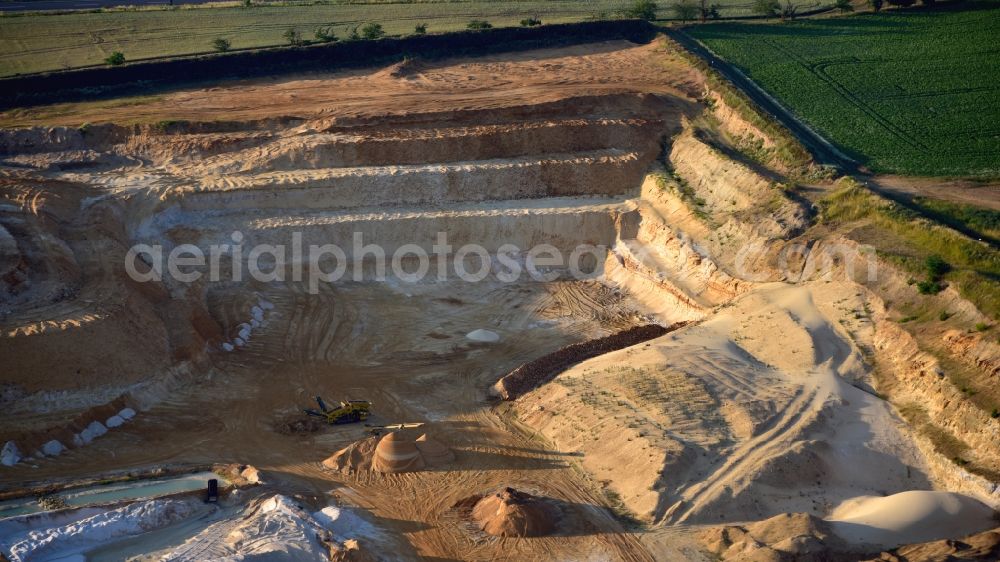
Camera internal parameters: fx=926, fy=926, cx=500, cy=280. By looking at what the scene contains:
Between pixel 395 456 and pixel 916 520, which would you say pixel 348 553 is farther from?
pixel 916 520

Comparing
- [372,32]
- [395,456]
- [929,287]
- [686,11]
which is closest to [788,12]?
[686,11]

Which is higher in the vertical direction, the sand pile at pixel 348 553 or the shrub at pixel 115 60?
the shrub at pixel 115 60

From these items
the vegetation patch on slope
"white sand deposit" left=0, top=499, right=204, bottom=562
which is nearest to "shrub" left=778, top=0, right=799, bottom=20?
the vegetation patch on slope

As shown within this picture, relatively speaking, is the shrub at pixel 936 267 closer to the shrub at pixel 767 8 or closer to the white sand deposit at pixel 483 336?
the white sand deposit at pixel 483 336

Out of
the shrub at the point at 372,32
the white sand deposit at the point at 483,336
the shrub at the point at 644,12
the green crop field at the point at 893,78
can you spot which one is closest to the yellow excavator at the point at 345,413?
the white sand deposit at the point at 483,336

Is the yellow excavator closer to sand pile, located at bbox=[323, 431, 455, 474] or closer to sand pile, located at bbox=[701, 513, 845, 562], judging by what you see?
sand pile, located at bbox=[323, 431, 455, 474]

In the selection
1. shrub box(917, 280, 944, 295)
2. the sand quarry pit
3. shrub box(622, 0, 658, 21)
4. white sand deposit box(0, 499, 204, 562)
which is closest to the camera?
white sand deposit box(0, 499, 204, 562)
